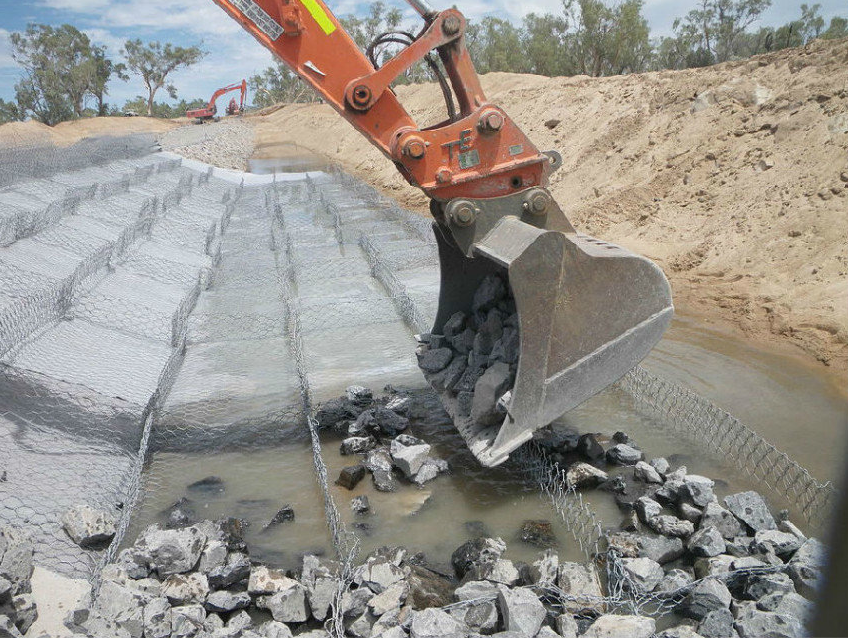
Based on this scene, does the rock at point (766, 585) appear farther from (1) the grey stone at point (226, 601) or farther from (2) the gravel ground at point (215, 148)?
(2) the gravel ground at point (215, 148)

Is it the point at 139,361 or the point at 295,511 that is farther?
the point at 139,361

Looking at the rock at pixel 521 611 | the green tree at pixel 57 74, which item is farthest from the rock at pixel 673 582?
A: the green tree at pixel 57 74

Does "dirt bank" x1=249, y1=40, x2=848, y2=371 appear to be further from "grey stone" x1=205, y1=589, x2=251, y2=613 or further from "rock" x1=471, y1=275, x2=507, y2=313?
"grey stone" x1=205, y1=589, x2=251, y2=613

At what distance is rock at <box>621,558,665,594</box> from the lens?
430 centimetres

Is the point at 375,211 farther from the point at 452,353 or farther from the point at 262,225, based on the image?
the point at 452,353

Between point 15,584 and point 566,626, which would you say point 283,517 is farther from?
point 566,626

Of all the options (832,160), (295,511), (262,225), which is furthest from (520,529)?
(262,225)

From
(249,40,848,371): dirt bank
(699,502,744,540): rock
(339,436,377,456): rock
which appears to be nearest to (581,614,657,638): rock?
(699,502,744,540): rock

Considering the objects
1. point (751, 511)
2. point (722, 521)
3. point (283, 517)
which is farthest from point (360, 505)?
point (751, 511)

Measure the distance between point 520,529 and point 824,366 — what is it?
4.56 meters

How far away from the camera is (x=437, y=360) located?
6.47 m

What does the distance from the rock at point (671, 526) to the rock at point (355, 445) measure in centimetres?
253

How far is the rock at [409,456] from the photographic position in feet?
19.1

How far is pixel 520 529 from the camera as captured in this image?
5.20m
